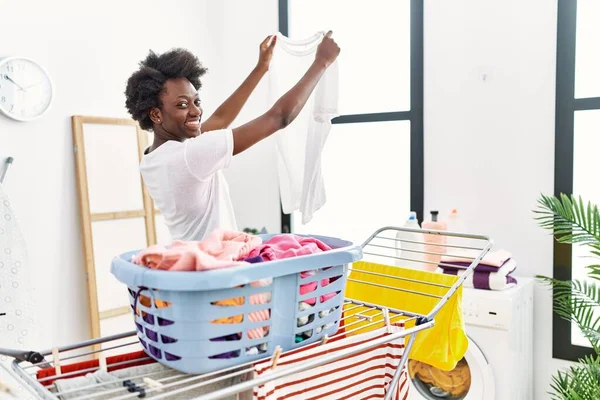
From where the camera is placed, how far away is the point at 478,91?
252 centimetres

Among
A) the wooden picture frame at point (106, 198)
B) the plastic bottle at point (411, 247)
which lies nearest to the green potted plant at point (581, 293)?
the plastic bottle at point (411, 247)

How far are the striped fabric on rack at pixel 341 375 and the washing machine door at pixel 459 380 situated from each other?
1125 millimetres

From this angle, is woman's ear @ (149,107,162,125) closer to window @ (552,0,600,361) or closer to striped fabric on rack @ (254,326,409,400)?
striped fabric on rack @ (254,326,409,400)

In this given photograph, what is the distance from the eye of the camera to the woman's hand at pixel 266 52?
2.00 metres

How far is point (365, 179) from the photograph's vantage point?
3014 millimetres

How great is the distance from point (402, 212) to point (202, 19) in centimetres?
178

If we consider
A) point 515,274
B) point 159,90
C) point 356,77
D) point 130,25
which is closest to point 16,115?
point 130,25

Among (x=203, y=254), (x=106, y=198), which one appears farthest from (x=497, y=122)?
(x=203, y=254)

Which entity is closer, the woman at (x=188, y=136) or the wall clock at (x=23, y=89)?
the woman at (x=188, y=136)

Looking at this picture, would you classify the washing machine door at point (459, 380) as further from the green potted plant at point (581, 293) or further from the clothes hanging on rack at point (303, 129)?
the clothes hanging on rack at point (303, 129)

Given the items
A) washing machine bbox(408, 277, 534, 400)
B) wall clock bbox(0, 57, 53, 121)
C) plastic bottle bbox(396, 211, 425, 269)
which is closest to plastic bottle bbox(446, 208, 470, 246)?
plastic bottle bbox(396, 211, 425, 269)

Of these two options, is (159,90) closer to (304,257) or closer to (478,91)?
(304,257)

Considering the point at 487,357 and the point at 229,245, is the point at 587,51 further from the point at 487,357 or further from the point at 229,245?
the point at 229,245

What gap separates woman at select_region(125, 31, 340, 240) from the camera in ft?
4.16
